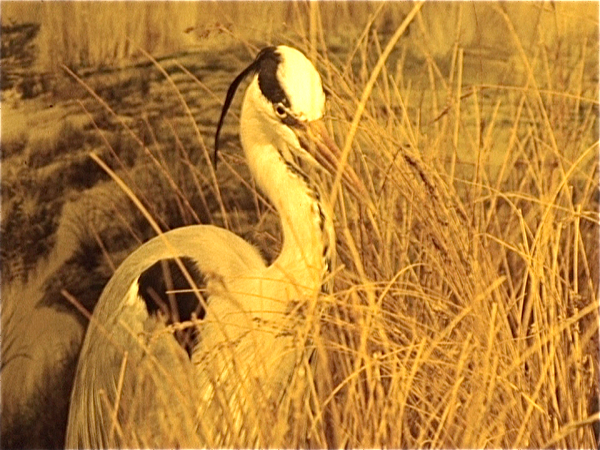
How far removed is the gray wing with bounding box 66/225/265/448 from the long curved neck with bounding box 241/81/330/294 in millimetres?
61

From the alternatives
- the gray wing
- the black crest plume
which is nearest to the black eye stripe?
the black crest plume

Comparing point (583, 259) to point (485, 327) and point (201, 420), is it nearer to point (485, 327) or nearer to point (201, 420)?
point (485, 327)

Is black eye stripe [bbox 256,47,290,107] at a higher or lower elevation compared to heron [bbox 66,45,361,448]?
higher

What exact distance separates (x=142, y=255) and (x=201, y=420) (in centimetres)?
29

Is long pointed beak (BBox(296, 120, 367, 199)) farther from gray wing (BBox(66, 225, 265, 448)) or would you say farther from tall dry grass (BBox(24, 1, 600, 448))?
gray wing (BBox(66, 225, 265, 448))

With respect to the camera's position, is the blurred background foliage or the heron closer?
the heron

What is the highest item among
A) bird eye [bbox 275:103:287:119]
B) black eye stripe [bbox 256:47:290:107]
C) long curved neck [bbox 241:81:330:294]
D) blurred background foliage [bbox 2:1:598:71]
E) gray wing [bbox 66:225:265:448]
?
blurred background foliage [bbox 2:1:598:71]

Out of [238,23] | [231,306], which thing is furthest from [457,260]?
[238,23]

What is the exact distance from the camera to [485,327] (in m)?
2.13

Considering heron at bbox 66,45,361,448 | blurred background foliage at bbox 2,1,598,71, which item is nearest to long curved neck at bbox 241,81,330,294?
heron at bbox 66,45,361,448

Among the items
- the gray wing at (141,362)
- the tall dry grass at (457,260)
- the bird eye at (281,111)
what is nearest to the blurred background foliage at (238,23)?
the tall dry grass at (457,260)

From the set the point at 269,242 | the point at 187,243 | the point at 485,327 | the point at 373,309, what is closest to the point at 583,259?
the point at 485,327

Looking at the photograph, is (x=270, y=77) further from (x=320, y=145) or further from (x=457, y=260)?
(x=457, y=260)

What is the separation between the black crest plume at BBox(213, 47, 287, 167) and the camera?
7.01 ft
